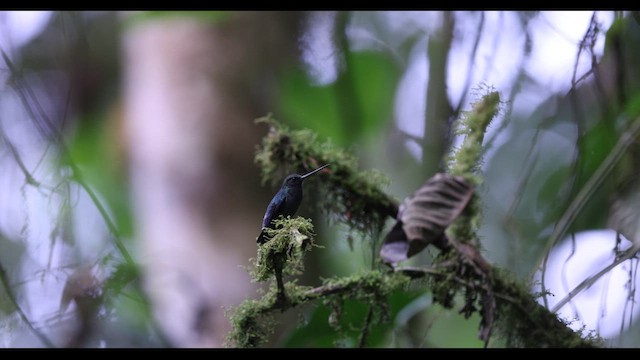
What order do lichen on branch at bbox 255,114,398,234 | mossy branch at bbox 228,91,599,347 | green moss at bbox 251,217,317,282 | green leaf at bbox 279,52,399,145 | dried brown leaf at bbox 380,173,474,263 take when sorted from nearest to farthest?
green moss at bbox 251,217,317,282, mossy branch at bbox 228,91,599,347, dried brown leaf at bbox 380,173,474,263, lichen on branch at bbox 255,114,398,234, green leaf at bbox 279,52,399,145

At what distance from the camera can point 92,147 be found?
227 centimetres

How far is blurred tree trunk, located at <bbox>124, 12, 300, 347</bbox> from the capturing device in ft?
5.58

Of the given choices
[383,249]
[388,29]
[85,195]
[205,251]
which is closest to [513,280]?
[383,249]

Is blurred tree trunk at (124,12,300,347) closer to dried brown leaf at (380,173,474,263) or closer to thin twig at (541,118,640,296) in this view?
dried brown leaf at (380,173,474,263)

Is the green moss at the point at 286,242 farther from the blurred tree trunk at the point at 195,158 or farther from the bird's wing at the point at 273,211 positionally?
the blurred tree trunk at the point at 195,158

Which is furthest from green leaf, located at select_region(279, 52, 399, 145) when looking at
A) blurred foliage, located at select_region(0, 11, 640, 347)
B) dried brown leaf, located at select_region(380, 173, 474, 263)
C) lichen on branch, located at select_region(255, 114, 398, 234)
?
dried brown leaf, located at select_region(380, 173, 474, 263)

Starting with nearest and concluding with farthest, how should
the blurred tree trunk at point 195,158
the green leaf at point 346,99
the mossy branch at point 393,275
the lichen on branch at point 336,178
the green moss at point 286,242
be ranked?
the green moss at point 286,242
the mossy branch at point 393,275
the lichen on branch at point 336,178
the blurred tree trunk at point 195,158
the green leaf at point 346,99

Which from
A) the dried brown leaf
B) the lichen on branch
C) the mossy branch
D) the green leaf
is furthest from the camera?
the green leaf

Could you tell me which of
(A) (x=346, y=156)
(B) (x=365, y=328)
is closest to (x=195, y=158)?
(A) (x=346, y=156)

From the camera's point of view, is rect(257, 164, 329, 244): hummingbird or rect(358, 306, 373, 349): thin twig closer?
rect(257, 164, 329, 244): hummingbird

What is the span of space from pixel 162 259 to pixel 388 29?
1508mm

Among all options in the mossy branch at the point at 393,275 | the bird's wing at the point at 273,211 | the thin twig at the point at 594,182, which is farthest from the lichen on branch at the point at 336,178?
the bird's wing at the point at 273,211

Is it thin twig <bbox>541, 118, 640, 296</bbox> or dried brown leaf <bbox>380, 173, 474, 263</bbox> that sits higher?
thin twig <bbox>541, 118, 640, 296</bbox>

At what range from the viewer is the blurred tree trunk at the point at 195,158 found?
170 cm
